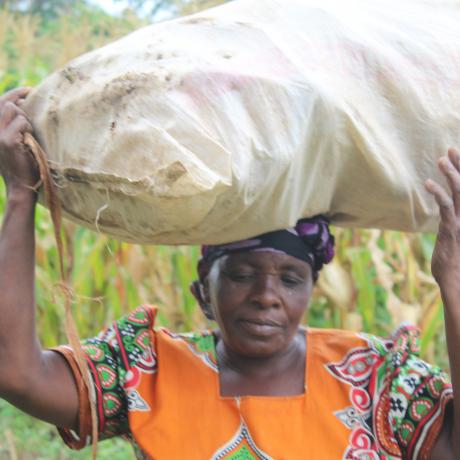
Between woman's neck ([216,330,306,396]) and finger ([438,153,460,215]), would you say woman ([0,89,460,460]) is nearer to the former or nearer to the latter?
woman's neck ([216,330,306,396])

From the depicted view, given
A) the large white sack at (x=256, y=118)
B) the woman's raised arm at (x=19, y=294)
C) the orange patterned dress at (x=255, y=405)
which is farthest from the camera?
the orange patterned dress at (x=255, y=405)

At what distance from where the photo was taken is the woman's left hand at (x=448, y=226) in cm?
176

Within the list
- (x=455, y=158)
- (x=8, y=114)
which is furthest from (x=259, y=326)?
(x=8, y=114)

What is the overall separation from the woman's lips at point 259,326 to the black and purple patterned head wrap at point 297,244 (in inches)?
6.0

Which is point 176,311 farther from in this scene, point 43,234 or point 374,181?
point 374,181

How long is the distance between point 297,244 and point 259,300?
0.16 m

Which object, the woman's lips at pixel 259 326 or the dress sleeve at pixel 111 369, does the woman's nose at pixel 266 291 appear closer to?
the woman's lips at pixel 259 326

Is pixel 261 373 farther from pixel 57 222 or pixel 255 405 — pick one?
pixel 57 222

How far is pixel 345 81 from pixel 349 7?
0.22 metres

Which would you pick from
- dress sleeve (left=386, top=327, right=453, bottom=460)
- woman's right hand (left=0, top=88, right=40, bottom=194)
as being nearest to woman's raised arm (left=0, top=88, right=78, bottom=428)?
woman's right hand (left=0, top=88, right=40, bottom=194)

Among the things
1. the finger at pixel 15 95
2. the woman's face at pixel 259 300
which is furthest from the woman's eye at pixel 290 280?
the finger at pixel 15 95

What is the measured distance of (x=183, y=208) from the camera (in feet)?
4.89

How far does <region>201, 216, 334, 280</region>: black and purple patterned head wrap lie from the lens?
6.56ft

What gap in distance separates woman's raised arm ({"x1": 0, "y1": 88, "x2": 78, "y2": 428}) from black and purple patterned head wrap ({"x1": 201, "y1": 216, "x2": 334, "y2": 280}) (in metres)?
0.43
